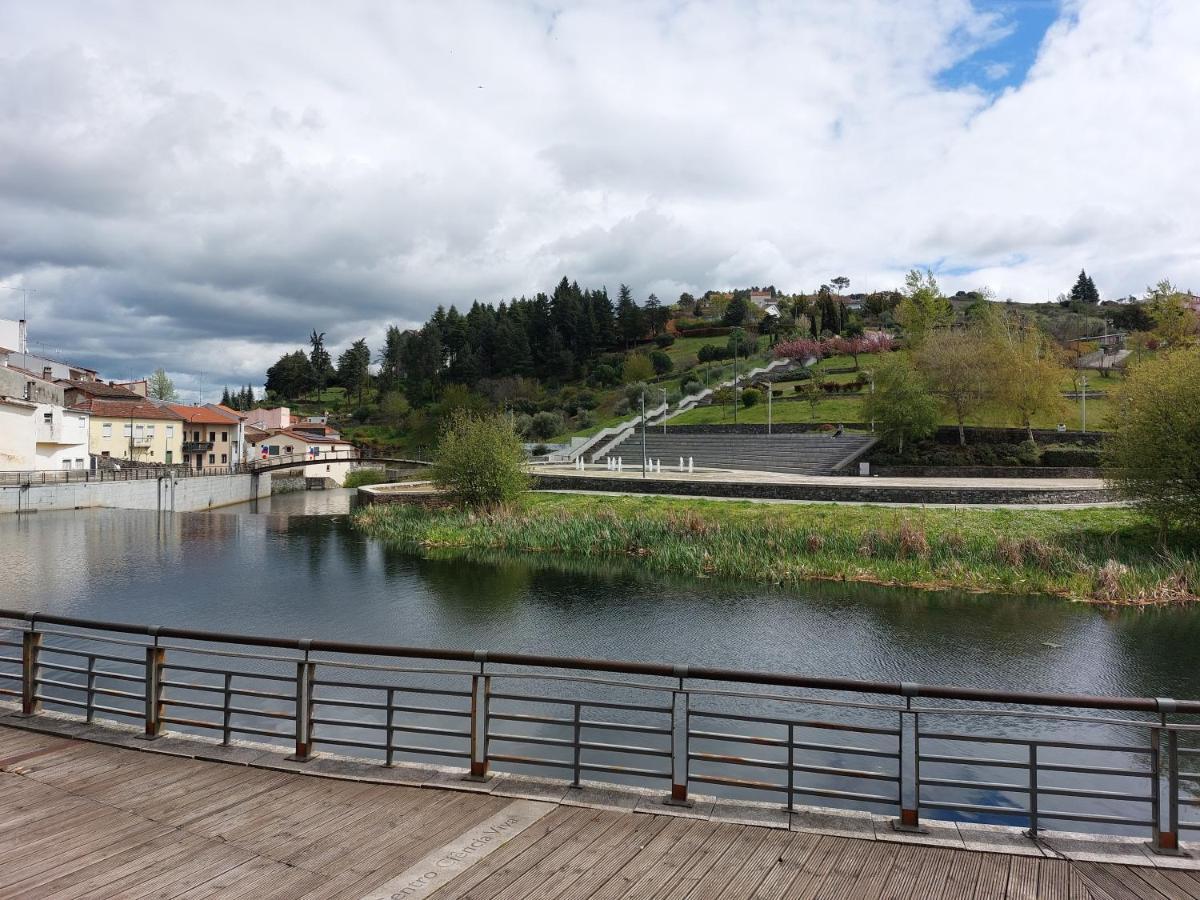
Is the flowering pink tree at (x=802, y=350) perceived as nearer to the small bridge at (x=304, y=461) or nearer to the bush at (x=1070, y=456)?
the small bridge at (x=304, y=461)

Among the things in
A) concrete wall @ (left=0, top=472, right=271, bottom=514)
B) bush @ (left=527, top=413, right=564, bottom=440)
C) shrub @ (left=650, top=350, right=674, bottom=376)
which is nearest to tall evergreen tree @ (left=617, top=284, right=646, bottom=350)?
shrub @ (left=650, top=350, right=674, bottom=376)

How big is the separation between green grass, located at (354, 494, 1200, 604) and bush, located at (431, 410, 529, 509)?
4.66ft

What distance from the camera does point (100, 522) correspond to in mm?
35438

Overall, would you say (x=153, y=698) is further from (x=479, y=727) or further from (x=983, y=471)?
(x=983, y=471)

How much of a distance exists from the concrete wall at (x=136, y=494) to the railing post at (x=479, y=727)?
135 ft

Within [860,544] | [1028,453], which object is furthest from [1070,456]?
[860,544]

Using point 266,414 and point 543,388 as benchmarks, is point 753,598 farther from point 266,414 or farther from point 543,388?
point 266,414

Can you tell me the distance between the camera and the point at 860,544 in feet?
72.7

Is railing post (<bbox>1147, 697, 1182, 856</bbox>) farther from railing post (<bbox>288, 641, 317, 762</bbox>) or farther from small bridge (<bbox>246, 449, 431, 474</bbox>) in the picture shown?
small bridge (<bbox>246, 449, 431, 474</bbox>)

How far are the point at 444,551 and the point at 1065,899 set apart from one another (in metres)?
24.8

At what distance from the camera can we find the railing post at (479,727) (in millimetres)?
5395

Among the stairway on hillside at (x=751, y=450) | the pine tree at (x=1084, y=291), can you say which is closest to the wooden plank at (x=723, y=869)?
the stairway on hillside at (x=751, y=450)

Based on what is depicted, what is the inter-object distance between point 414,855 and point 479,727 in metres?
1.21

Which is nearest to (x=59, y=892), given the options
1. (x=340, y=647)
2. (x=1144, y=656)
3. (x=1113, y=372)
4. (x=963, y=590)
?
(x=340, y=647)
